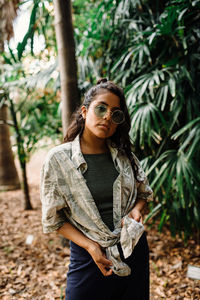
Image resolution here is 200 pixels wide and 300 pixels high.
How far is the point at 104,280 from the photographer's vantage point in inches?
40.0

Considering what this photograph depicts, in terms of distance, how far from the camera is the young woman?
0.96 meters

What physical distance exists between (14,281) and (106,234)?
1494 millimetres

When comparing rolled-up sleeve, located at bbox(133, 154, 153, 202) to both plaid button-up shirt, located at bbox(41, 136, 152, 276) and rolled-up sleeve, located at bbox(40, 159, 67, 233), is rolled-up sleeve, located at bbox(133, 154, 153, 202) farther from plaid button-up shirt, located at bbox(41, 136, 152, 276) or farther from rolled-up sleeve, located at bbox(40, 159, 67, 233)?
rolled-up sleeve, located at bbox(40, 159, 67, 233)

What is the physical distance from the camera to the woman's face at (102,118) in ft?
3.35

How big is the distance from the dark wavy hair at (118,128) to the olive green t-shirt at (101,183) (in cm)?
15

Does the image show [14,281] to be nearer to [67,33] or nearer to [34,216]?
[34,216]

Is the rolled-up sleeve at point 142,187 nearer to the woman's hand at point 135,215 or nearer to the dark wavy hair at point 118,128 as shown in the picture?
the dark wavy hair at point 118,128

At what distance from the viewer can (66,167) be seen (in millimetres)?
971

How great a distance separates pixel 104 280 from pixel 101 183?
0.41 meters

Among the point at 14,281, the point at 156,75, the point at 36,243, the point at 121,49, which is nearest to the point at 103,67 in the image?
the point at 121,49

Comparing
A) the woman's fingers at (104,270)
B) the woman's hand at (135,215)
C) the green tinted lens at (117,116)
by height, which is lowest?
the woman's fingers at (104,270)

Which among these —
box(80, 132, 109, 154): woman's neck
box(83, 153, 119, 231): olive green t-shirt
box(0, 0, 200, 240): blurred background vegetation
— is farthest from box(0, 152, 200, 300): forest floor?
box(80, 132, 109, 154): woman's neck

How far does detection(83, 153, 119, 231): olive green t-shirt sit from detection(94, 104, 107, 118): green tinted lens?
0.19 m

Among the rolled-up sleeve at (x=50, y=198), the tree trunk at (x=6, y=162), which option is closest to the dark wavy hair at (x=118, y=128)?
the rolled-up sleeve at (x=50, y=198)
